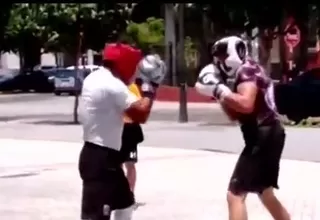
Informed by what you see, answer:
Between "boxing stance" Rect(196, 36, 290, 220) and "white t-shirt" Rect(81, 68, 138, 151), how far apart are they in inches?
33.2

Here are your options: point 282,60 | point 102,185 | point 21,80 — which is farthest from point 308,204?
point 21,80

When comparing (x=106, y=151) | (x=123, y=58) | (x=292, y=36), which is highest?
(x=123, y=58)

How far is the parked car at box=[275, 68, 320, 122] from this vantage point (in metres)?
27.6

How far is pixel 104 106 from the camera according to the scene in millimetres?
7375

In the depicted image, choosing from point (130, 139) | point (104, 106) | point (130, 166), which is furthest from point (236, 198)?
point (130, 166)

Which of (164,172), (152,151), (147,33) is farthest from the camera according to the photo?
(147,33)

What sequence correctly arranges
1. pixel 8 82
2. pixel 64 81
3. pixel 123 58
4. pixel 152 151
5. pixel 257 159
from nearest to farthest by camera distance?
pixel 123 58, pixel 257 159, pixel 152 151, pixel 64 81, pixel 8 82

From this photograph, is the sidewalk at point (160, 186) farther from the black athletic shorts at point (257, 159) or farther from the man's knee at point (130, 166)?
the black athletic shorts at point (257, 159)

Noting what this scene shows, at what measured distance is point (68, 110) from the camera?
Result: 3600 centimetres

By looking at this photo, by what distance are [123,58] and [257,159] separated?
4.82 ft

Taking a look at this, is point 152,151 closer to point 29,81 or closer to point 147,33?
point 147,33

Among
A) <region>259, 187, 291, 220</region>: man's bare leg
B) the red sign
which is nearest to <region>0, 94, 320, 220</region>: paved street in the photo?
<region>259, 187, 291, 220</region>: man's bare leg

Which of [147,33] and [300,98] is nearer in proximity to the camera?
[300,98]

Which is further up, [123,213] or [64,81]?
[123,213]
